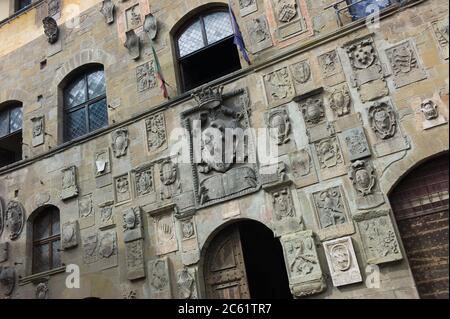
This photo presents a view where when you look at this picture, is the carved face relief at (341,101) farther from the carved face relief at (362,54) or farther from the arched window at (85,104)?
the arched window at (85,104)

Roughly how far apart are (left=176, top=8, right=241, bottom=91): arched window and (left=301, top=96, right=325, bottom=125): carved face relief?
8.83 ft

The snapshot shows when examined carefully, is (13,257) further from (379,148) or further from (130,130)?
(379,148)

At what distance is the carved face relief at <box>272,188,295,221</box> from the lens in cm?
803

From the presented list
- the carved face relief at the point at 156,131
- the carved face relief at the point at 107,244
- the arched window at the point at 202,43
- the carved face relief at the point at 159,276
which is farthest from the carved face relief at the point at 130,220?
the arched window at the point at 202,43

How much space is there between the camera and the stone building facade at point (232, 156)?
7.43 meters

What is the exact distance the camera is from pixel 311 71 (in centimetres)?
859

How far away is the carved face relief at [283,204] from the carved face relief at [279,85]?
5.83 ft

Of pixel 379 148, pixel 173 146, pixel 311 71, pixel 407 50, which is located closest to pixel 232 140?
pixel 173 146

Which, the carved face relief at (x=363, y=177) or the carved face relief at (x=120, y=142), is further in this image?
the carved face relief at (x=120, y=142)

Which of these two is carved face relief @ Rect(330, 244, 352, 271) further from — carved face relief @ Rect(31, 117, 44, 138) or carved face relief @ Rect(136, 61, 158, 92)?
carved face relief @ Rect(31, 117, 44, 138)

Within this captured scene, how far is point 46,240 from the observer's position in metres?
10.5

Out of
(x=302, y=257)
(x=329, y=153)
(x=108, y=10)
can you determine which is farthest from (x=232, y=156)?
(x=108, y=10)

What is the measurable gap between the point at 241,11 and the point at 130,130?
3.39 metres

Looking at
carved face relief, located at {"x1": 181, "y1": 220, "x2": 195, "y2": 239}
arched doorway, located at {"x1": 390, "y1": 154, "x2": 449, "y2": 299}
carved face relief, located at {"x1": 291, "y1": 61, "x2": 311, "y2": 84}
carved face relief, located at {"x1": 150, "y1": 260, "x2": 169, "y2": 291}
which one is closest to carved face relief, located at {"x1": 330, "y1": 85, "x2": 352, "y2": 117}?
carved face relief, located at {"x1": 291, "y1": 61, "x2": 311, "y2": 84}
